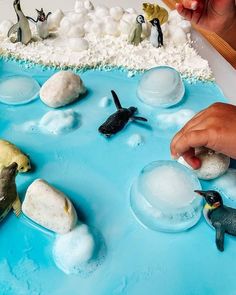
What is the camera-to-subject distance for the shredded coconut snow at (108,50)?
37.7 inches

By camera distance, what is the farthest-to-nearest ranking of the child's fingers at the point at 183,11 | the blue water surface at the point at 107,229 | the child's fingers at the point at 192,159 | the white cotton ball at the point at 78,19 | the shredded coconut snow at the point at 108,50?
1. the white cotton ball at the point at 78,19
2. the shredded coconut snow at the point at 108,50
3. the child's fingers at the point at 183,11
4. the child's fingers at the point at 192,159
5. the blue water surface at the point at 107,229

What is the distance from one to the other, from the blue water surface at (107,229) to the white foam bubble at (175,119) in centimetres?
1

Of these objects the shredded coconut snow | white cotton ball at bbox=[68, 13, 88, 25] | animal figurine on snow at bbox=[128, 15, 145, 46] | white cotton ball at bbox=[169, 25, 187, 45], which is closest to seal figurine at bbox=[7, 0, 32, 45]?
the shredded coconut snow

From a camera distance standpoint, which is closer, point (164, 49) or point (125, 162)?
point (125, 162)

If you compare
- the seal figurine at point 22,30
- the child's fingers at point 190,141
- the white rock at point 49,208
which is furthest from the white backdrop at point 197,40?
the white rock at point 49,208

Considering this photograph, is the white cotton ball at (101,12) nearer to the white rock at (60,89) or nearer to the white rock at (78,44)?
the white rock at (78,44)

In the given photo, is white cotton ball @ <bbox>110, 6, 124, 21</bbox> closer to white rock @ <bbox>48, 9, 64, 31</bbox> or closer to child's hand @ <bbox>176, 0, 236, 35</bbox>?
white rock @ <bbox>48, 9, 64, 31</bbox>

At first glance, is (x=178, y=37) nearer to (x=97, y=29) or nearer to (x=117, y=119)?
(x=97, y=29)

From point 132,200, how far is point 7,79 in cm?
40

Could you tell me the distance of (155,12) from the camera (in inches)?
40.5

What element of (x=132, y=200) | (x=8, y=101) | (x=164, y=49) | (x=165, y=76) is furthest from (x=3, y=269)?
(x=164, y=49)

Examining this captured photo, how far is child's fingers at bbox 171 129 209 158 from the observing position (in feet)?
2.20

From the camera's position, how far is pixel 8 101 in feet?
2.84

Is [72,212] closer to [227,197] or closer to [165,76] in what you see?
[227,197]
